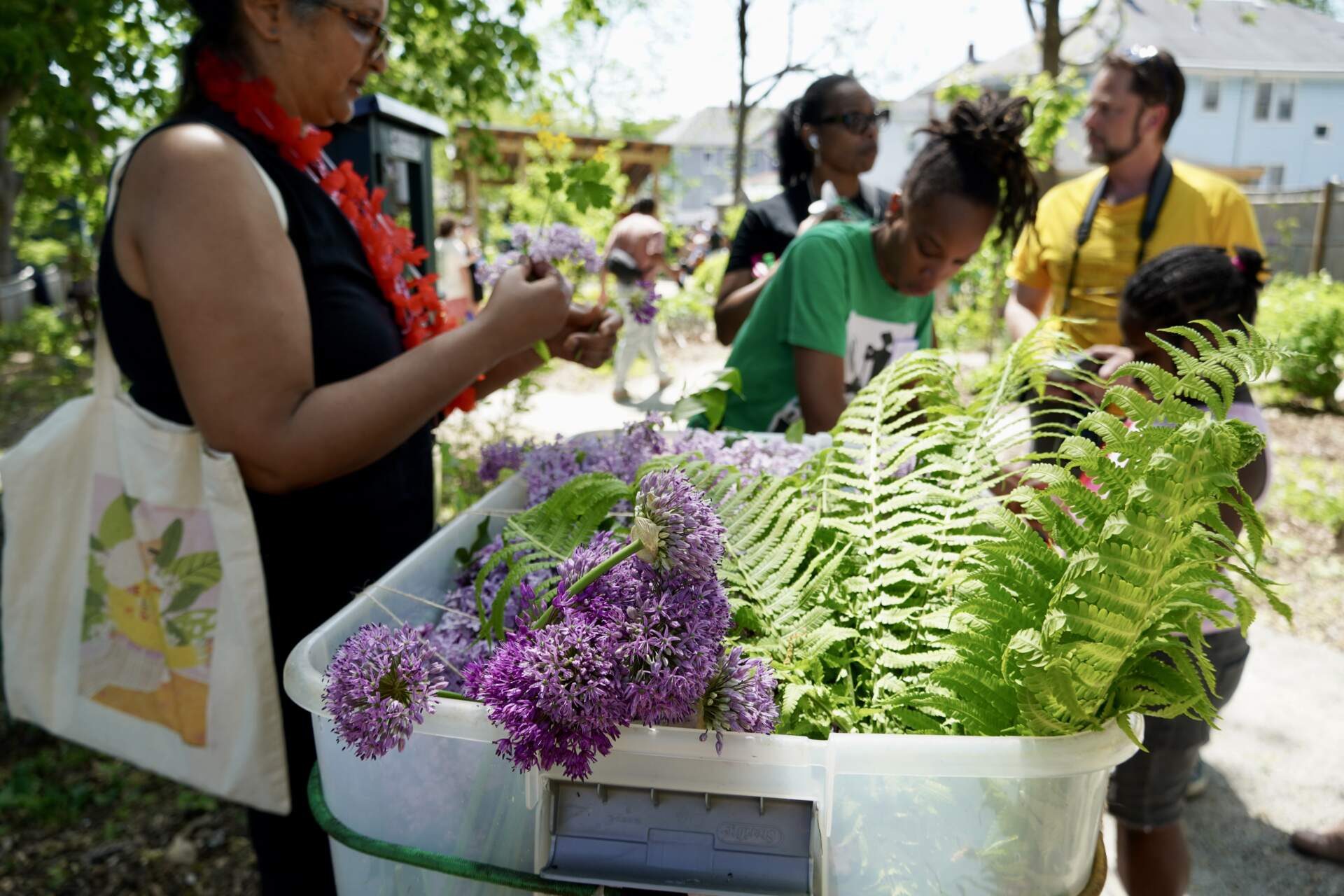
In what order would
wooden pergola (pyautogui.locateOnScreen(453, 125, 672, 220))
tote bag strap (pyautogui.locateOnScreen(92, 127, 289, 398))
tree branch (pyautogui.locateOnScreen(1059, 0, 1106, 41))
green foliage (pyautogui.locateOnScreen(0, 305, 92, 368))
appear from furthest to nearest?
wooden pergola (pyautogui.locateOnScreen(453, 125, 672, 220)) < green foliage (pyautogui.locateOnScreen(0, 305, 92, 368)) < tree branch (pyautogui.locateOnScreen(1059, 0, 1106, 41)) < tote bag strap (pyautogui.locateOnScreen(92, 127, 289, 398))

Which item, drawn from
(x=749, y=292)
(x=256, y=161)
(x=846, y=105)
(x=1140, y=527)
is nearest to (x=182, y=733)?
(x=256, y=161)

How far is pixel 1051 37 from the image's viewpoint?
946 cm

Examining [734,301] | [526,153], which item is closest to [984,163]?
[734,301]

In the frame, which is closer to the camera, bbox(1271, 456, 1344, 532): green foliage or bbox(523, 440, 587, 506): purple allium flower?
bbox(523, 440, 587, 506): purple allium flower

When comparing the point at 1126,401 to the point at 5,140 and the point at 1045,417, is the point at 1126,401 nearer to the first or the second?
the point at 1045,417

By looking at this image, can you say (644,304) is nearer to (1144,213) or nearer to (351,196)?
(351,196)

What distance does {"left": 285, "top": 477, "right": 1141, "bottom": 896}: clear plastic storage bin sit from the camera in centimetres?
69

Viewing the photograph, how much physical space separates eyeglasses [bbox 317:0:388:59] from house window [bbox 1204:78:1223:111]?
1569 inches

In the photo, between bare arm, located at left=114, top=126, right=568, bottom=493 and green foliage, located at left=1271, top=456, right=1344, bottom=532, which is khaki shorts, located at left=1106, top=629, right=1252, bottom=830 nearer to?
bare arm, located at left=114, top=126, right=568, bottom=493

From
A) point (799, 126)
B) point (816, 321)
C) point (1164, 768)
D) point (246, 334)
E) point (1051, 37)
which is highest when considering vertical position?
point (1051, 37)

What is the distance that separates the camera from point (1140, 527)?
2.04ft

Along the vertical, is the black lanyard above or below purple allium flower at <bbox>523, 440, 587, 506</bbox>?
above

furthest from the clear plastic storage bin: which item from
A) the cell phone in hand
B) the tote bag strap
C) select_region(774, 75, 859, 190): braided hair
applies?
select_region(774, 75, 859, 190): braided hair

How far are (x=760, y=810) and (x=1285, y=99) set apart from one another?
42.6 metres
